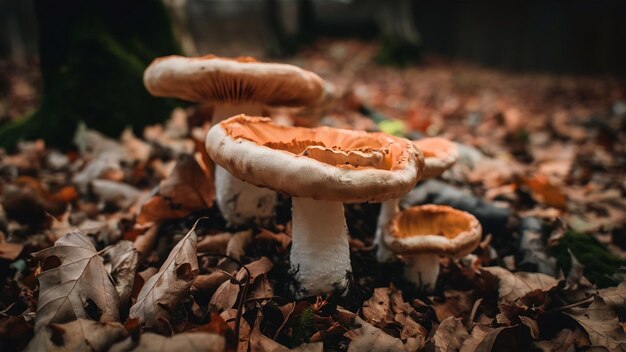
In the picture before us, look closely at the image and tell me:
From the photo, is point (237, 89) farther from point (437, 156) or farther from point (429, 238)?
point (429, 238)

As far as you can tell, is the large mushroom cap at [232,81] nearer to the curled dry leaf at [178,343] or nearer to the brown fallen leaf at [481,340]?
the curled dry leaf at [178,343]

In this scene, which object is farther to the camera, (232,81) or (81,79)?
(81,79)

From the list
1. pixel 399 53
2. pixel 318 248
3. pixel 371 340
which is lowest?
pixel 399 53

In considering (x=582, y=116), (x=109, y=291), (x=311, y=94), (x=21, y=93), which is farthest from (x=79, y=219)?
(x=582, y=116)

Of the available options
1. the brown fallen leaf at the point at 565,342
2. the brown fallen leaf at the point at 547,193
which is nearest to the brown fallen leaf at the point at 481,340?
the brown fallen leaf at the point at 565,342

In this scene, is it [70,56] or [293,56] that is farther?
[293,56]

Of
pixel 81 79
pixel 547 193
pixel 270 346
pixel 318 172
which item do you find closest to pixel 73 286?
pixel 270 346

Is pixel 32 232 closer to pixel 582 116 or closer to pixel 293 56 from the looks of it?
pixel 582 116
